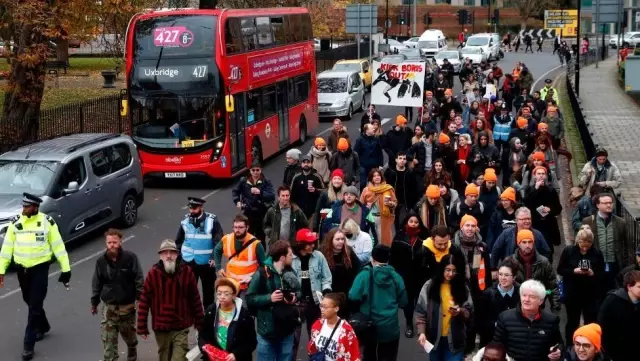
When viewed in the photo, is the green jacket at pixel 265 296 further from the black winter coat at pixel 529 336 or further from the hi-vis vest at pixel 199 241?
the hi-vis vest at pixel 199 241

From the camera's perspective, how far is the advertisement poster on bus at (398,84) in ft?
77.6

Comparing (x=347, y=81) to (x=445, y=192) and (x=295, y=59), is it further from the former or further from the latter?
(x=445, y=192)

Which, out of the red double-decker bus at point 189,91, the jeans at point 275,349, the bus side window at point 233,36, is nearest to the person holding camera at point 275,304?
the jeans at point 275,349

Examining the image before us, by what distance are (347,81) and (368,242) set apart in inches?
950

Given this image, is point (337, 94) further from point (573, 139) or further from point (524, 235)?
point (524, 235)

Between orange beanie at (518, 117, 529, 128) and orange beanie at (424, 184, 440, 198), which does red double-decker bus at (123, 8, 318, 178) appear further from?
orange beanie at (424, 184, 440, 198)

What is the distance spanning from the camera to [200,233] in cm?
1122

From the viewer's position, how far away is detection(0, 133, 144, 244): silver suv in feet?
50.5

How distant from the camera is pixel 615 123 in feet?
108

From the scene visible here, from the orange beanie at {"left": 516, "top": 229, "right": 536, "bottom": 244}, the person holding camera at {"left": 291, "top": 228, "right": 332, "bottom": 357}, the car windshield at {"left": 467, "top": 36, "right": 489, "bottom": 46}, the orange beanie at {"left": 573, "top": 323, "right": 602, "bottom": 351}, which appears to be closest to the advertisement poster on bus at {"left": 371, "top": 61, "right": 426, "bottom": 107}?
the orange beanie at {"left": 516, "top": 229, "right": 536, "bottom": 244}

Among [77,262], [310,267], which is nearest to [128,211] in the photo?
[77,262]

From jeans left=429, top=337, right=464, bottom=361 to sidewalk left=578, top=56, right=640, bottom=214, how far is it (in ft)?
30.6

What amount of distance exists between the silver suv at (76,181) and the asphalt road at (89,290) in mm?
451

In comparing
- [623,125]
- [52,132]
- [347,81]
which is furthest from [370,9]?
[52,132]
